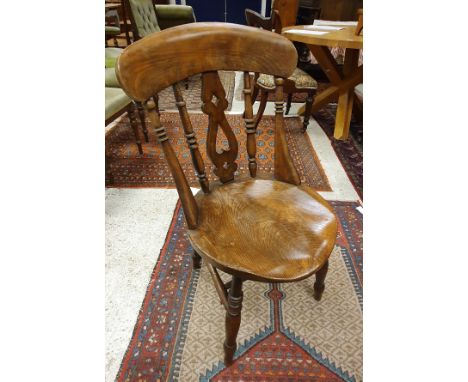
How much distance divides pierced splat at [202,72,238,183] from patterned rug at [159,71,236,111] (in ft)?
8.22

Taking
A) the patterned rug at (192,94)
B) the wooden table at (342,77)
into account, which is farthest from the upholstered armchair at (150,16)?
the wooden table at (342,77)

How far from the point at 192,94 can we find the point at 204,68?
3.32 metres

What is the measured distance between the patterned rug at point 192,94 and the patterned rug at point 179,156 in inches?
14.4

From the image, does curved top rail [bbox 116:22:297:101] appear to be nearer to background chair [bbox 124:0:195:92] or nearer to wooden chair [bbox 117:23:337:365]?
wooden chair [bbox 117:23:337:365]

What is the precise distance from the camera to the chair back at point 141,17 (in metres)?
3.48

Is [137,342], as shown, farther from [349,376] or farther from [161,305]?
[349,376]

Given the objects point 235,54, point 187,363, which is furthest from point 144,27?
point 187,363

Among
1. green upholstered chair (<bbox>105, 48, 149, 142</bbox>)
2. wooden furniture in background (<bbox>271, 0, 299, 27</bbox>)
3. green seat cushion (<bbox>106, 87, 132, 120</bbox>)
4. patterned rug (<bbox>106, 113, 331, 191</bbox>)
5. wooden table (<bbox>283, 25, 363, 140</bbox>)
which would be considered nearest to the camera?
green seat cushion (<bbox>106, 87, 132, 120</bbox>)

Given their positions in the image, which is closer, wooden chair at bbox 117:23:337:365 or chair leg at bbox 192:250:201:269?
wooden chair at bbox 117:23:337:365

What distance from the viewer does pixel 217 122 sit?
1304 mm

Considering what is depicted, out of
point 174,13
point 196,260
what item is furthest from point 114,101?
point 174,13

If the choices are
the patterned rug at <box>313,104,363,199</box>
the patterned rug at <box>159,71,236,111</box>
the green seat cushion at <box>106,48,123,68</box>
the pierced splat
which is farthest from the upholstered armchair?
the pierced splat

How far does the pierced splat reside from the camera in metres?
1.24

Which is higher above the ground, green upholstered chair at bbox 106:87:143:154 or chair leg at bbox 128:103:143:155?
green upholstered chair at bbox 106:87:143:154
